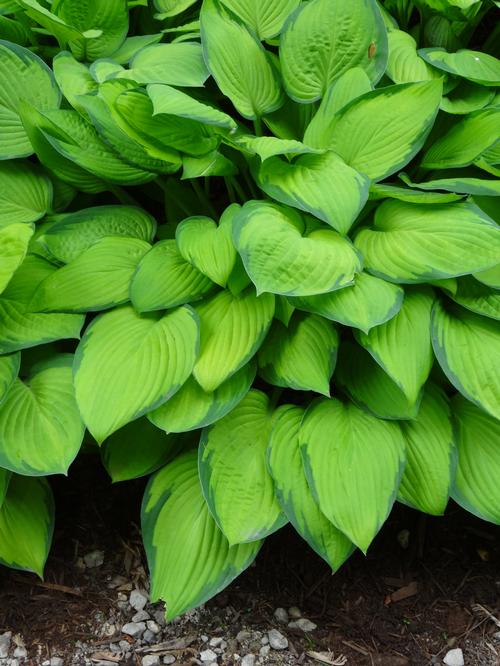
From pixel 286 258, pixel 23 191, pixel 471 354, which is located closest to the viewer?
pixel 286 258

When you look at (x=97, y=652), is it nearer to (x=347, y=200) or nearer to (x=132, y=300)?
(x=132, y=300)

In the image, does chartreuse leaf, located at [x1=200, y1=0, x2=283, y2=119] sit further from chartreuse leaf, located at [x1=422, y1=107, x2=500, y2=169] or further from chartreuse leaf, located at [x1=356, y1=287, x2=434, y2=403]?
chartreuse leaf, located at [x1=356, y1=287, x2=434, y2=403]

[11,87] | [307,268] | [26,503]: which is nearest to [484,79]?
[307,268]

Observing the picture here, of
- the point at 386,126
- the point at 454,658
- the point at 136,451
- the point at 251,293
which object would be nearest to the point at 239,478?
the point at 136,451

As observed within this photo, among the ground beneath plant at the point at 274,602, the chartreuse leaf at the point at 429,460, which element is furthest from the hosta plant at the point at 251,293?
the ground beneath plant at the point at 274,602

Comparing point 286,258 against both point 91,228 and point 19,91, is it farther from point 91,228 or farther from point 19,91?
point 19,91

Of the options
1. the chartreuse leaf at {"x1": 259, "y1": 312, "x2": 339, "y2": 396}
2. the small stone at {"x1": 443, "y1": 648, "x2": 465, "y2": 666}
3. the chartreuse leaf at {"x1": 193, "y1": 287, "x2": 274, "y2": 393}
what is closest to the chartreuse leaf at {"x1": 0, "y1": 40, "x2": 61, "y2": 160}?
the chartreuse leaf at {"x1": 193, "y1": 287, "x2": 274, "y2": 393}

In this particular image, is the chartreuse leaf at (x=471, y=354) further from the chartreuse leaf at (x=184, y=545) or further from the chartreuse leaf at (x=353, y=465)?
the chartreuse leaf at (x=184, y=545)
